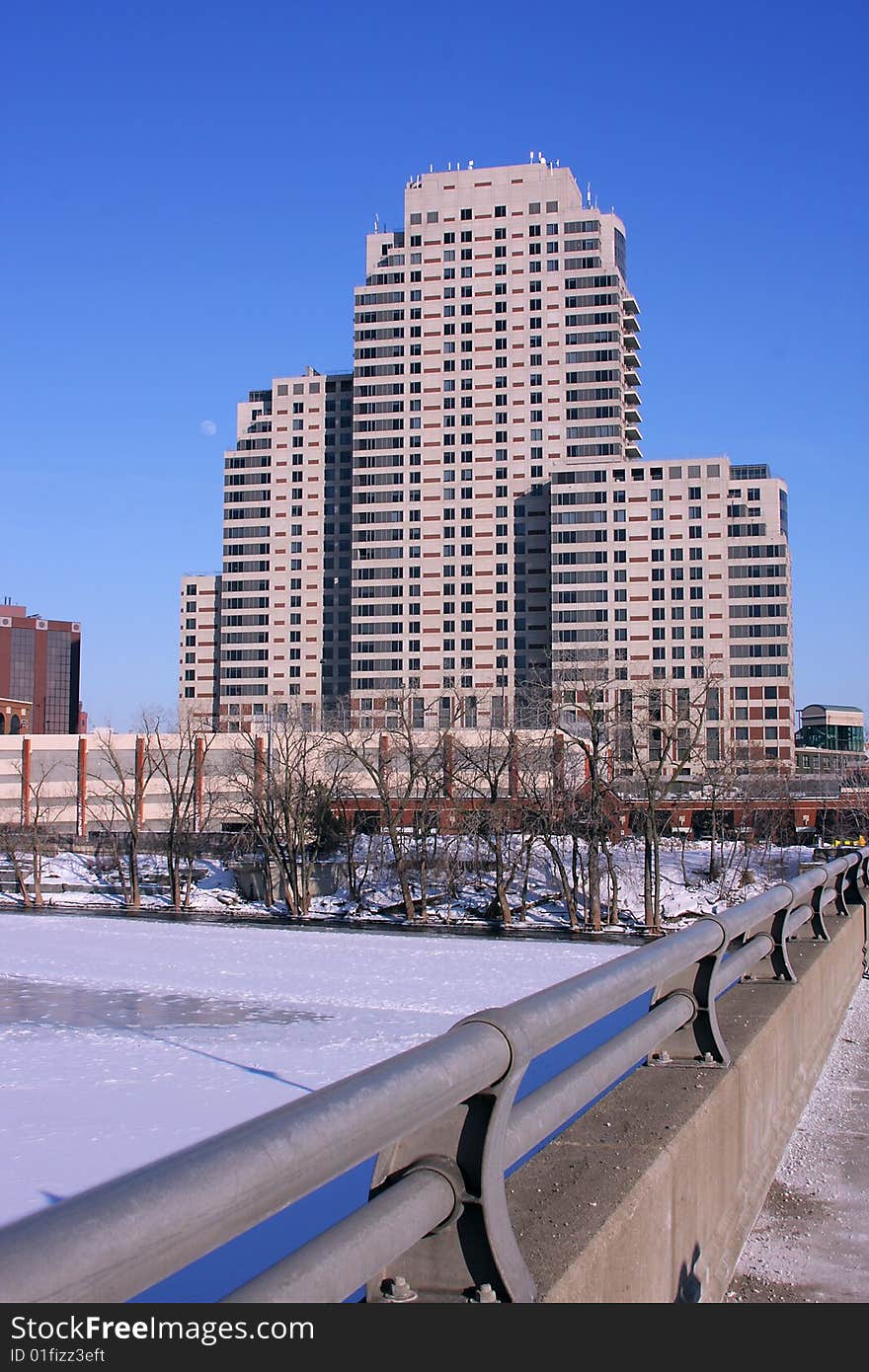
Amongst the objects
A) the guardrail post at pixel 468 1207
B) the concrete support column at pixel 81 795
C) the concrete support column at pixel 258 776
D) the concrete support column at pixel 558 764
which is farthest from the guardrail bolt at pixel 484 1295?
the concrete support column at pixel 81 795

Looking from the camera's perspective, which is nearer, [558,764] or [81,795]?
[558,764]

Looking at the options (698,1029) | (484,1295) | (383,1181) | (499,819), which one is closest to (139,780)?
(499,819)

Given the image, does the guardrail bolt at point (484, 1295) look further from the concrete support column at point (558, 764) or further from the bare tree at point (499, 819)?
the concrete support column at point (558, 764)

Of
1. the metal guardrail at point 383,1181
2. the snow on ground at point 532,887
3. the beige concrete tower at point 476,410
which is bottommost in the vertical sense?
the snow on ground at point 532,887

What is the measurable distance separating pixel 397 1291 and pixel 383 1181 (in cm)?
23

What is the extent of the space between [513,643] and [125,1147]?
143 meters

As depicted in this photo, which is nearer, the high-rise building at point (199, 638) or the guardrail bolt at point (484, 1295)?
the guardrail bolt at point (484, 1295)

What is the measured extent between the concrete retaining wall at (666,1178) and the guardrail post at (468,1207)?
0.18m

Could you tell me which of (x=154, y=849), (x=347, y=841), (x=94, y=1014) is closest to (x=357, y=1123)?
(x=94, y=1014)

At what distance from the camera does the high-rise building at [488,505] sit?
144 metres

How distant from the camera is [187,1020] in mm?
19516

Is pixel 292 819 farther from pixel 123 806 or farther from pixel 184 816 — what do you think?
pixel 123 806

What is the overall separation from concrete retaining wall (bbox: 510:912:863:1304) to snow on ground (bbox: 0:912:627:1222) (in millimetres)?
5592
